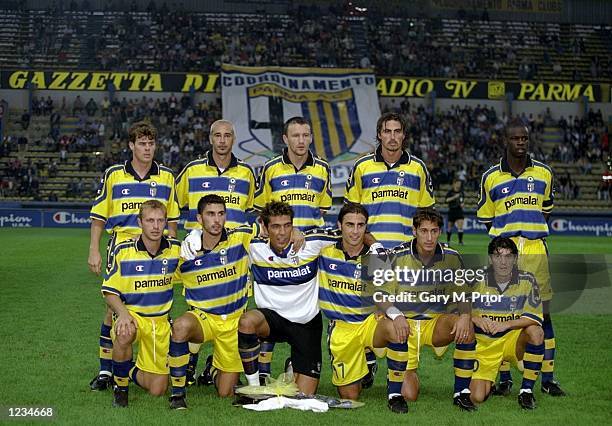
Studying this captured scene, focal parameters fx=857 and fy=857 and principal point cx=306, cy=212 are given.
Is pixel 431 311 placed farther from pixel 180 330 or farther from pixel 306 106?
pixel 306 106

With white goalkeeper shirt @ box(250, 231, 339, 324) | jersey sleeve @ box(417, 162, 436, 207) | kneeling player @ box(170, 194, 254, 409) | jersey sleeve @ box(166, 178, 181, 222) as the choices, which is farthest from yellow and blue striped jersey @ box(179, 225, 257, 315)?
jersey sleeve @ box(417, 162, 436, 207)

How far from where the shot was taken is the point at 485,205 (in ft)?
24.3

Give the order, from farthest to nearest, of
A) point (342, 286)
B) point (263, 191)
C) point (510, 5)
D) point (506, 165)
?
point (510, 5) < point (263, 191) < point (506, 165) < point (342, 286)

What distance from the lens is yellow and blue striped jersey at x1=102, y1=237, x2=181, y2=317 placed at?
21.2ft

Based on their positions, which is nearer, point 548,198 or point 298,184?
point 548,198

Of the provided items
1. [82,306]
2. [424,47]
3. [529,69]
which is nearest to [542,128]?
[529,69]

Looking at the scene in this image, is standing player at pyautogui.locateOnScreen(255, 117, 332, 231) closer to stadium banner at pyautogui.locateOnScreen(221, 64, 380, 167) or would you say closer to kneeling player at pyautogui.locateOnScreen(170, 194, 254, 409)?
kneeling player at pyautogui.locateOnScreen(170, 194, 254, 409)

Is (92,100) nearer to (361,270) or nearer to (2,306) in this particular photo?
(2,306)

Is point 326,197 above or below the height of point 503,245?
above

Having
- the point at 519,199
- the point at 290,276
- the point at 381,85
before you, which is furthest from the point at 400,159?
the point at 381,85

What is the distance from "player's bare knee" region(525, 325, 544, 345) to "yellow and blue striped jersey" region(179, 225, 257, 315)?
222 cm

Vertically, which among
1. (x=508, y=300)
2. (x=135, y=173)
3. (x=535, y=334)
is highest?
(x=135, y=173)

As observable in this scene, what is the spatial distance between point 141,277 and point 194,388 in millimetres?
1036

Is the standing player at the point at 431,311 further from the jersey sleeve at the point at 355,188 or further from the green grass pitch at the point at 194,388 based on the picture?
the jersey sleeve at the point at 355,188
